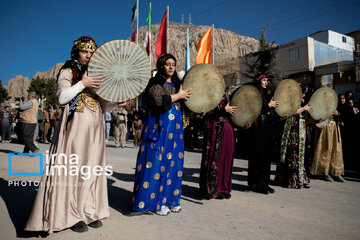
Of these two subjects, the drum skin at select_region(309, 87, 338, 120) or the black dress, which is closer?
the black dress

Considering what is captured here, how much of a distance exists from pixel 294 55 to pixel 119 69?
92.9 feet

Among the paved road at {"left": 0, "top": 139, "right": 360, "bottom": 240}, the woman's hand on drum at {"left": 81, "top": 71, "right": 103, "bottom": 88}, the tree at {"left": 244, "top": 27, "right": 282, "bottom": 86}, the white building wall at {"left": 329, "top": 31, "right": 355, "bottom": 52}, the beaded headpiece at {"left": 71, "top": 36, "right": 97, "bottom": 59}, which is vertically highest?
the white building wall at {"left": 329, "top": 31, "right": 355, "bottom": 52}

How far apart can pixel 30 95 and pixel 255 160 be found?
7.12 metres

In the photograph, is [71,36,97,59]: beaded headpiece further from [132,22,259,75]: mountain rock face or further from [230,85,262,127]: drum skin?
[132,22,259,75]: mountain rock face

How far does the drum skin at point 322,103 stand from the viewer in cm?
518

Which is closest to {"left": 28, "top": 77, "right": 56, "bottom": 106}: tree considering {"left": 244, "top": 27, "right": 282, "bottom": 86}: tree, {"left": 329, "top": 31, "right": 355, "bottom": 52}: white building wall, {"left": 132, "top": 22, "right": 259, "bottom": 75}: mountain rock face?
{"left": 244, "top": 27, "right": 282, "bottom": 86}: tree

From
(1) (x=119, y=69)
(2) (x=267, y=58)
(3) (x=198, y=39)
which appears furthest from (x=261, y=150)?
(3) (x=198, y=39)

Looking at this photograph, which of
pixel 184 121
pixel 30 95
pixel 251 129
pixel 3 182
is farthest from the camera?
pixel 30 95

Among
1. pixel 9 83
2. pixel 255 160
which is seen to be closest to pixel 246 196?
pixel 255 160

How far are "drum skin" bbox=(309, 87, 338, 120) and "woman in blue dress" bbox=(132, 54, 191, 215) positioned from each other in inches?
131

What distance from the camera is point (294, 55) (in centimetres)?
2706

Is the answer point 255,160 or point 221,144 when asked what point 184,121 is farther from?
point 255,160

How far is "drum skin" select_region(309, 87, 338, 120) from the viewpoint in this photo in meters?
5.18

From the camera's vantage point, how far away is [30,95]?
7.97 m
